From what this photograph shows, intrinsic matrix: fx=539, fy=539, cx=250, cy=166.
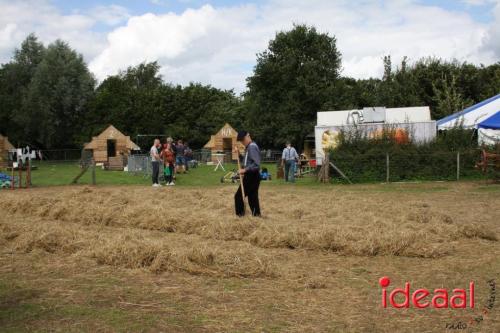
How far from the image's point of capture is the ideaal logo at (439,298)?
5.03 metres

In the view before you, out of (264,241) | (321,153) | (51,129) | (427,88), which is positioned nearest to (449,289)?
(264,241)

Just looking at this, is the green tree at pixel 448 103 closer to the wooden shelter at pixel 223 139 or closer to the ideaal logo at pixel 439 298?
the wooden shelter at pixel 223 139

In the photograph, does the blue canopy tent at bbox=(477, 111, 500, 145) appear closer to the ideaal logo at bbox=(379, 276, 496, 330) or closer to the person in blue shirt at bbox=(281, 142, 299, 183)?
the person in blue shirt at bbox=(281, 142, 299, 183)

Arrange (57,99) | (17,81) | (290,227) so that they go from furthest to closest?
(17,81) < (57,99) < (290,227)

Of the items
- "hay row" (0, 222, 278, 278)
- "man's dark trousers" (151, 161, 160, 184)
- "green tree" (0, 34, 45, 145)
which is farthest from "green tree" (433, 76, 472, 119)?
"green tree" (0, 34, 45, 145)

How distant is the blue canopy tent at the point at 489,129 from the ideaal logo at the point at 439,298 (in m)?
16.7

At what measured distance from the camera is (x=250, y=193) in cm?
1011

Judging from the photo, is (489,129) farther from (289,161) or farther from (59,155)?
(59,155)

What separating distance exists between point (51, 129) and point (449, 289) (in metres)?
51.0

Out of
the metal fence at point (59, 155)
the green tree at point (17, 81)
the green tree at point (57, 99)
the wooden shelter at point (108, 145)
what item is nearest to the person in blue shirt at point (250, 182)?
the wooden shelter at point (108, 145)

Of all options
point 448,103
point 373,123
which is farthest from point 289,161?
point 448,103

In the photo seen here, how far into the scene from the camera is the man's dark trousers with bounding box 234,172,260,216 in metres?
10.0

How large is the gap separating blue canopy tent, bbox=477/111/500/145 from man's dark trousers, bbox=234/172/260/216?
45.4ft

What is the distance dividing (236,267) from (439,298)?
2.33m
